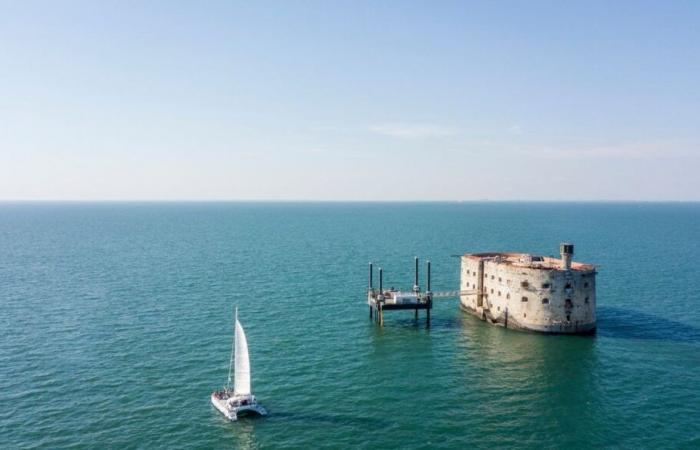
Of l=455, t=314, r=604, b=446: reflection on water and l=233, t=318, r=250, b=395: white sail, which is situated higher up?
l=233, t=318, r=250, b=395: white sail

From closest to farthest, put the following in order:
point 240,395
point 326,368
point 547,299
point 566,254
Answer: point 240,395, point 326,368, point 566,254, point 547,299

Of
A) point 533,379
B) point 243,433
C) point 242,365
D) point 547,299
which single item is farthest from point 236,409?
point 547,299

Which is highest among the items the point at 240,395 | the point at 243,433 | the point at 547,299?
the point at 547,299

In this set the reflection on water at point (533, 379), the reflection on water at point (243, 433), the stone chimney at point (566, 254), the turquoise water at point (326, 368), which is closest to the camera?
the reflection on water at point (243, 433)

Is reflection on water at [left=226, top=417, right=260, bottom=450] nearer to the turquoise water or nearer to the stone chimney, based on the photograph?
the turquoise water

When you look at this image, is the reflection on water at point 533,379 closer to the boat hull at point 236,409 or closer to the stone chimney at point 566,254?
the stone chimney at point 566,254

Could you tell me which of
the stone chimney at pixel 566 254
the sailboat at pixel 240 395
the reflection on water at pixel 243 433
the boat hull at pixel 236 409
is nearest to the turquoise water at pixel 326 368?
the reflection on water at pixel 243 433

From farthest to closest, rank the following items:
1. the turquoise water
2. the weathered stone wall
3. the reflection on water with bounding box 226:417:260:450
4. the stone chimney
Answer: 1. the weathered stone wall
2. the stone chimney
3. the turquoise water
4. the reflection on water with bounding box 226:417:260:450

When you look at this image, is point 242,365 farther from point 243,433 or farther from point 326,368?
point 326,368

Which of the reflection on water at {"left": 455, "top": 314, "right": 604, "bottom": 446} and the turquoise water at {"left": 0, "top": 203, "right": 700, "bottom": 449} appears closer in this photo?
the turquoise water at {"left": 0, "top": 203, "right": 700, "bottom": 449}

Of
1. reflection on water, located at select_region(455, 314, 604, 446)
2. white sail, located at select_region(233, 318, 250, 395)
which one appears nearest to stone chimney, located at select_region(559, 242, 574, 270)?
reflection on water, located at select_region(455, 314, 604, 446)

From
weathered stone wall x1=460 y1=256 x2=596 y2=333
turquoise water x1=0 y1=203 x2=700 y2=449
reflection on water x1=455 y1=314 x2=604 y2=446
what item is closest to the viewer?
turquoise water x1=0 y1=203 x2=700 y2=449

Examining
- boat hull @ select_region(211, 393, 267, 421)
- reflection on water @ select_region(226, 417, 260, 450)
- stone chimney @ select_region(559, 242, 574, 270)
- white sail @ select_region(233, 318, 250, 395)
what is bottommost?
Answer: reflection on water @ select_region(226, 417, 260, 450)
